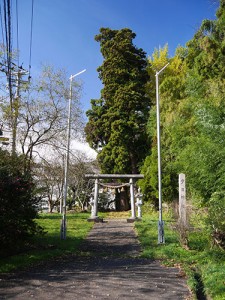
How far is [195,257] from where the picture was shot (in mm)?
8438

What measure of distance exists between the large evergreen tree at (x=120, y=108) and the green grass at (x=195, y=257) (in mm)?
10699

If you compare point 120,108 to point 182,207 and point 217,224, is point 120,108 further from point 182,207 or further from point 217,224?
point 217,224

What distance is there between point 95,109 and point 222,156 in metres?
14.0

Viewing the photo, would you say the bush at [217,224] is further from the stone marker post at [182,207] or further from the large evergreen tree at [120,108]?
the large evergreen tree at [120,108]

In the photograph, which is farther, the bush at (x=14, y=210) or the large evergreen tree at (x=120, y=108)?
the large evergreen tree at (x=120, y=108)

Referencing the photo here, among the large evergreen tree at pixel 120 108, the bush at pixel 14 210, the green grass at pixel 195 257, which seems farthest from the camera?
the large evergreen tree at pixel 120 108

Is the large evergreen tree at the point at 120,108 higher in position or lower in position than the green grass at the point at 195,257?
higher

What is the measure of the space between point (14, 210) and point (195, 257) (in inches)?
183

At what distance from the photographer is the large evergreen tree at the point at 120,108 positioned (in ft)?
74.5

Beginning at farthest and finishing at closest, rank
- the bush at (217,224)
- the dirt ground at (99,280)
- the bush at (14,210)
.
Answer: the bush at (217,224), the bush at (14,210), the dirt ground at (99,280)

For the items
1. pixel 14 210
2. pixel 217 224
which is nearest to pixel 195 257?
pixel 217 224

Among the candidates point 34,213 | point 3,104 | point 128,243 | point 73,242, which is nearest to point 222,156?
point 128,243

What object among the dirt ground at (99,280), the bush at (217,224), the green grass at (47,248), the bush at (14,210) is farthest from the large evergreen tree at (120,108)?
the bush at (217,224)

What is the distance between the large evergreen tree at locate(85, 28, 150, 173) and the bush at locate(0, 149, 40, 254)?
13839mm
